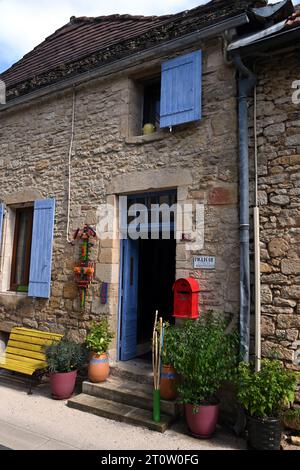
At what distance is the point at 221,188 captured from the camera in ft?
13.7

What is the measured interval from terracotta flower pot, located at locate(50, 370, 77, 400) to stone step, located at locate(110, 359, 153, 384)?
1.96 ft

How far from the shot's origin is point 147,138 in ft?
15.9

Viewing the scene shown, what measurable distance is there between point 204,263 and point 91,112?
317cm

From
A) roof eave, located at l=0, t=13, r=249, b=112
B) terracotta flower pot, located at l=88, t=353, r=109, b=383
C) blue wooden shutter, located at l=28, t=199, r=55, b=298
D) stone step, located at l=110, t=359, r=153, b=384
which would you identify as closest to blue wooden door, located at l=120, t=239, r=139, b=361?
stone step, located at l=110, t=359, r=153, b=384

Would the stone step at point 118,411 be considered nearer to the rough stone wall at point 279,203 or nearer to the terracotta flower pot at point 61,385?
the terracotta flower pot at point 61,385

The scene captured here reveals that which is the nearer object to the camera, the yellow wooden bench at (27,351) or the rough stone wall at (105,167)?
the rough stone wall at (105,167)

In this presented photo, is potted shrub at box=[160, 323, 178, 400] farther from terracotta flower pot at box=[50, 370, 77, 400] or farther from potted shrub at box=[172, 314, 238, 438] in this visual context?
terracotta flower pot at box=[50, 370, 77, 400]

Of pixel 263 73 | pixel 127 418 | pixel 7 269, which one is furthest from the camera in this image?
pixel 7 269

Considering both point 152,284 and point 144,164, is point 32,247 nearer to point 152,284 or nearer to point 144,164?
point 152,284

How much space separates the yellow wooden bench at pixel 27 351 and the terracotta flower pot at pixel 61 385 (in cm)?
37

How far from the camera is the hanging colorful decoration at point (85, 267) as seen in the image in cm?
514

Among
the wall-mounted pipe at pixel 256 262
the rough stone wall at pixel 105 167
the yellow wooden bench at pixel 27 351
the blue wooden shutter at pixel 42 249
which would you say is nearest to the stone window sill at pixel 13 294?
the rough stone wall at pixel 105 167
